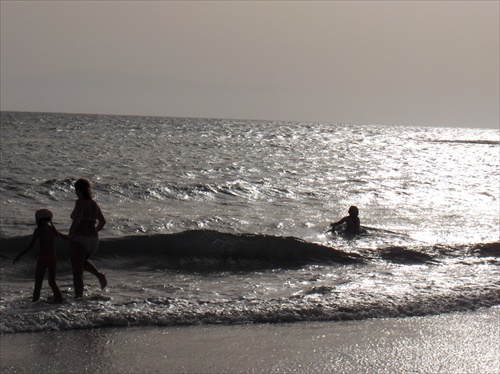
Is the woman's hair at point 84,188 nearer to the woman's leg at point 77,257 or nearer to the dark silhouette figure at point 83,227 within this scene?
the dark silhouette figure at point 83,227

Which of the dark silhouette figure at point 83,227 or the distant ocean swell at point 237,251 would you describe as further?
the distant ocean swell at point 237,251

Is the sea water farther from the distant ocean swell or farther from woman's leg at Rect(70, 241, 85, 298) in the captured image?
woman's leg at Rect(70, 241, 85, 298)

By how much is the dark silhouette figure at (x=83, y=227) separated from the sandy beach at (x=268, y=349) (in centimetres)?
142

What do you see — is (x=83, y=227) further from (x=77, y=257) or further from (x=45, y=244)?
(x=45, y=244)

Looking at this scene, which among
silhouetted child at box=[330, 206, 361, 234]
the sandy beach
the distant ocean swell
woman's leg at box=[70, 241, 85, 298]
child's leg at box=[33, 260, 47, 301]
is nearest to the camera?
the sandy beach

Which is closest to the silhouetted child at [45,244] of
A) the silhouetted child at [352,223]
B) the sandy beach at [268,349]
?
the sandy beach at [268,349]

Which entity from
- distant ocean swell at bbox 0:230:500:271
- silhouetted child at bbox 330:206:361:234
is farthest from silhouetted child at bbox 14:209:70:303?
silhouetted child at bbox 330:206:361:234

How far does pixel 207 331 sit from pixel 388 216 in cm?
1342

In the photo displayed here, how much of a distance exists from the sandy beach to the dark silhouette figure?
4.64 ft

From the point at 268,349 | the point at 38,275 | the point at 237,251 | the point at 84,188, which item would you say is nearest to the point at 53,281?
the point at 38,275

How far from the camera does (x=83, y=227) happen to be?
28.2 feet

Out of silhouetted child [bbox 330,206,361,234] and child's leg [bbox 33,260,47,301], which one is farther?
silhouetted child [bbox 330,206,361,234]

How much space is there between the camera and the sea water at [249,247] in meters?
8.59

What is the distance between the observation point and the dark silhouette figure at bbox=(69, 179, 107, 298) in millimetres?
8523
